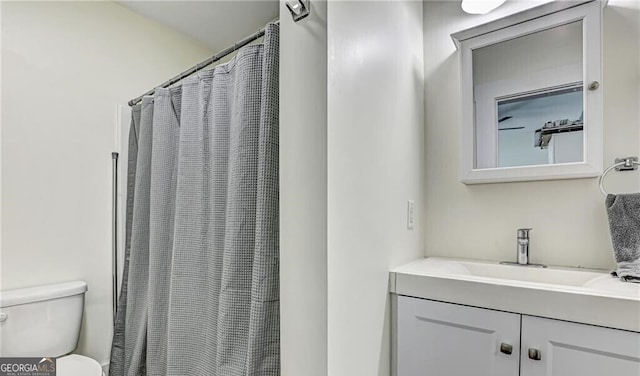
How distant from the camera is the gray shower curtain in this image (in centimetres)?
104

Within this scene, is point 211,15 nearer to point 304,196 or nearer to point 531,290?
point 304,196

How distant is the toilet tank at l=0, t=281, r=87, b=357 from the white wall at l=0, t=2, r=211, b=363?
0.16m

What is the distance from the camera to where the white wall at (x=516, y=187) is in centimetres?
118

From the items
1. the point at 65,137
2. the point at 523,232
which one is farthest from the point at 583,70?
the point at 65,137

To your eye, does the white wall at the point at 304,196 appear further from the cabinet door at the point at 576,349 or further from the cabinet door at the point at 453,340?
the cabinet door at the point at 576,349

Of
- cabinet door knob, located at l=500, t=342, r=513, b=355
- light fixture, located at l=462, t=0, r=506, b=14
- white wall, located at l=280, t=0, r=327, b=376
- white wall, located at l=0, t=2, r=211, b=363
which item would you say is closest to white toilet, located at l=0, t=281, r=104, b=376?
white wall, located at l=0, t=2, r=211, b=363

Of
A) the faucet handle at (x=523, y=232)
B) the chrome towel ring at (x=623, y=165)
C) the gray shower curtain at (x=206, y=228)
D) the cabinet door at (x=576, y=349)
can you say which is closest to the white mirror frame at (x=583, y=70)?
the chrome towel ring at (x=623, y=165)

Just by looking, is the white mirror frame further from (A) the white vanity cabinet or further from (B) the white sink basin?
(A) the white vanity cabinet

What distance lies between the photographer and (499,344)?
0.98 meters

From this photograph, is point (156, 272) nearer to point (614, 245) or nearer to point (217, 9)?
point (217, 9)

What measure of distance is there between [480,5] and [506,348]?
1.37 m

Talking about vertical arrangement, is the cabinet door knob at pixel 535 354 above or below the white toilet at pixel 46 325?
above

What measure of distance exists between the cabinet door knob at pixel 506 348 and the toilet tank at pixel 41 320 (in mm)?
1856

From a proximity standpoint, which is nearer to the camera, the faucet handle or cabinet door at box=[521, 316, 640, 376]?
cabinet door at box=[521, 316, 640, 376]
